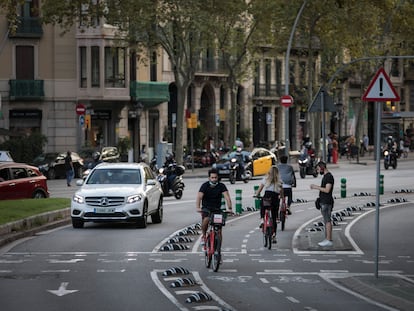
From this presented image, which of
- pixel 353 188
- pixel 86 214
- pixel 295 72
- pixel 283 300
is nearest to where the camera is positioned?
pixel 283 300

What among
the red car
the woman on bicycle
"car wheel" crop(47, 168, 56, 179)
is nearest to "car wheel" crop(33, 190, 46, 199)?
the red car

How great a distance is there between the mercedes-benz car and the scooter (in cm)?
2046

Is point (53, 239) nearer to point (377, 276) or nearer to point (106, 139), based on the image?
point (377, 276)

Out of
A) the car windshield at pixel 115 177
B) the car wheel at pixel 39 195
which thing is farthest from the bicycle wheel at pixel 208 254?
the car wheel at pixel 39 195

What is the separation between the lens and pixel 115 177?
29.5 metres

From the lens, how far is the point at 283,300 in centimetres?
1633

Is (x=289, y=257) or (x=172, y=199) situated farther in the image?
(x=172, y=199)

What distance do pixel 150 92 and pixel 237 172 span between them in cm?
2141

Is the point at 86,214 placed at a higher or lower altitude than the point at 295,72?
lower

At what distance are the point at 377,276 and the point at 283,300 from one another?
2.78m

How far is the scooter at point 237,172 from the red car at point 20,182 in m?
14.8

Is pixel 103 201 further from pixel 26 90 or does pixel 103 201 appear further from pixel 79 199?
pixel 26 90

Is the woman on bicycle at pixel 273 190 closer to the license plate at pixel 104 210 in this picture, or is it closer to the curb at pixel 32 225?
Answer: the license plate at pixel 104 210

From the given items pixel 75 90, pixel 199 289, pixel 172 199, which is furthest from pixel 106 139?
pixel 199 289
